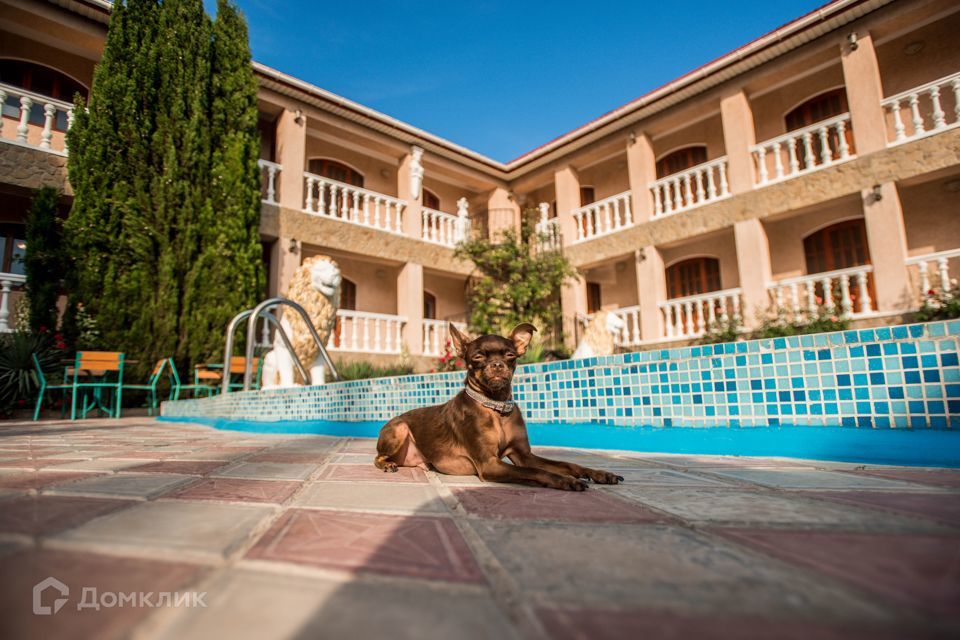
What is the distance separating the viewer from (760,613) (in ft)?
2.21

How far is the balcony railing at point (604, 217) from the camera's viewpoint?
1169 cm

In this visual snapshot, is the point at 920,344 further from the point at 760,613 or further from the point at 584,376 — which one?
the point at 760,613

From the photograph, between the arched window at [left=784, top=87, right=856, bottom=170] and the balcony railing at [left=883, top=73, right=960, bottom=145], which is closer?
the balcony railing at [left=883, top=73, right=960, bottom=145]

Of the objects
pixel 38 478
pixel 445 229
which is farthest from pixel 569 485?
pixel 445 229

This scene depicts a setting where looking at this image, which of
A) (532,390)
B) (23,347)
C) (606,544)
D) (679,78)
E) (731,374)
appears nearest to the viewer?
(606,544)

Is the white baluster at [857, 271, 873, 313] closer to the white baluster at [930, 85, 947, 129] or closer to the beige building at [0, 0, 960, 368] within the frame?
the beige building at [0, 0, 960, 368]

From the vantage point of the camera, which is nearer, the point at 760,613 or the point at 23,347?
the point at 760,613

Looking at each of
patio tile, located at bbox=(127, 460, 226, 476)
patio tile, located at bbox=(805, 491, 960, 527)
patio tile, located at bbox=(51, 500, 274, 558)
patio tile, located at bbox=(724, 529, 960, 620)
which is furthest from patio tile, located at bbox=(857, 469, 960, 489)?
patio tile, located at bbox=(127, 460, 226, 476)

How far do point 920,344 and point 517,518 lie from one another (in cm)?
214

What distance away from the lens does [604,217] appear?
41.4 ft

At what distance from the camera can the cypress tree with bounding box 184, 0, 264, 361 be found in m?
8.66

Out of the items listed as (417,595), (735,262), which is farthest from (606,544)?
(735,262)

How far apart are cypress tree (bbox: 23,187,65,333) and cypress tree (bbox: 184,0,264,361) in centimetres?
194

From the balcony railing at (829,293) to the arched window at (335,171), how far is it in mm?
11056
